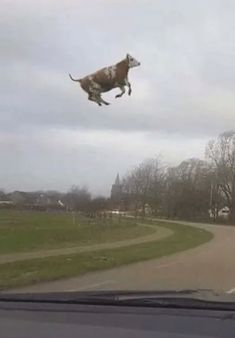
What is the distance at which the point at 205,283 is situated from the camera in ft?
53.1

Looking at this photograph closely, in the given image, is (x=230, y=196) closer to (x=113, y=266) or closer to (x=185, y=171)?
(x=185, y=171)

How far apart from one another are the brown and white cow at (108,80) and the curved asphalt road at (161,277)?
3.40 m

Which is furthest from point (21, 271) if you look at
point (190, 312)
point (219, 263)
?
point (190, 312)

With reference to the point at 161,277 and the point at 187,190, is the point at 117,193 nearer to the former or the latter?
the point at 187,190

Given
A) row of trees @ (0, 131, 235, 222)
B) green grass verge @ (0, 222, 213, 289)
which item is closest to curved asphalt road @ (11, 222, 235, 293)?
green grass verge @ (0, 222, 213, 289)

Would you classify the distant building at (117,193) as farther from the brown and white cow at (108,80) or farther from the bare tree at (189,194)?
the brown and white cow at (108,80)

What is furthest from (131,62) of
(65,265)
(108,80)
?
(65,265)

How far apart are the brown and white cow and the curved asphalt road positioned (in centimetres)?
340

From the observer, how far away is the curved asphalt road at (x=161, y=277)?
15.0 m

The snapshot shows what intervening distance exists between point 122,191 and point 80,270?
11126cm

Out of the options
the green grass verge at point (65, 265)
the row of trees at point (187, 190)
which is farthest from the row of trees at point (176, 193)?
the green grass verge at point (65, 265)

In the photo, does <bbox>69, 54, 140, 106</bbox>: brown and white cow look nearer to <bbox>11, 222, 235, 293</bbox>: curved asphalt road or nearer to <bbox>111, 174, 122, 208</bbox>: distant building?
<bbox>11, 222, 235, 293</bbox>: curved asphalt road

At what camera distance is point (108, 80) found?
1094 cm

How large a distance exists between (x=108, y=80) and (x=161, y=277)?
25.2 feet
